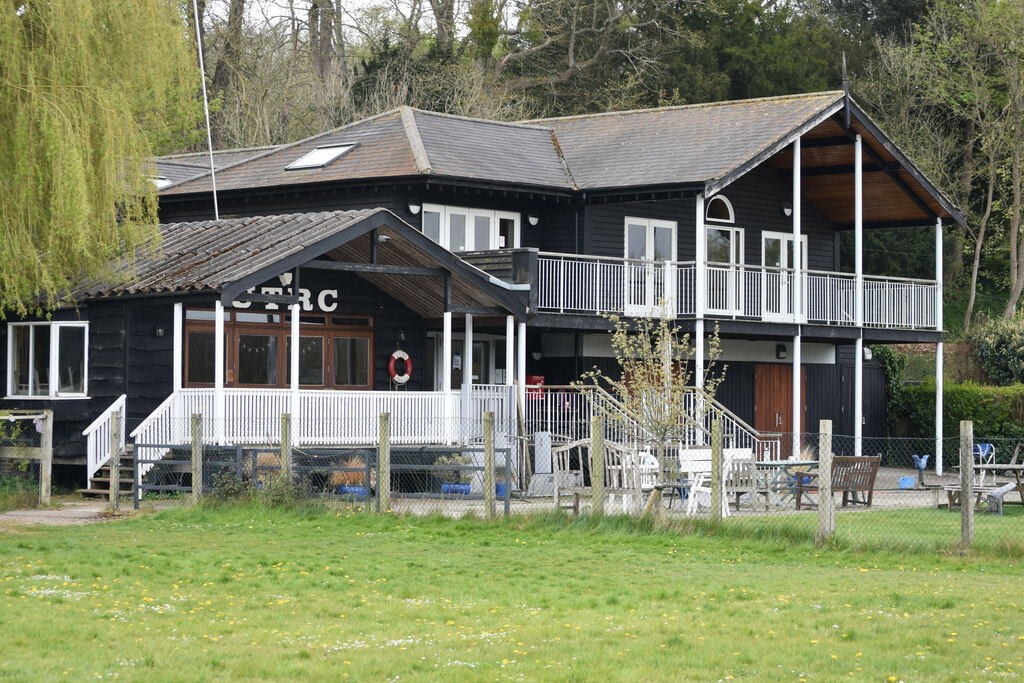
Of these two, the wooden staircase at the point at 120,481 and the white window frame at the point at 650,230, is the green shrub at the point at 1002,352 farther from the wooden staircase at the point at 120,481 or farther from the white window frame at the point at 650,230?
the wooden staircase at the point at 120,481

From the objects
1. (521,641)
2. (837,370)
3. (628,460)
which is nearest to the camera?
(521,641)

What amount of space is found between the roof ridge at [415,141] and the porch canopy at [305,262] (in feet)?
7.68

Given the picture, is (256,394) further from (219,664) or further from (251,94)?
(251,94)

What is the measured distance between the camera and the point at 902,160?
30375 mm

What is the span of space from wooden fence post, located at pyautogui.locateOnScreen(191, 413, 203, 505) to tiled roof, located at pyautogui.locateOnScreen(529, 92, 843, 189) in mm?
11682

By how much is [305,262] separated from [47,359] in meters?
5.31

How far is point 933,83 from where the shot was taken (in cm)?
4644

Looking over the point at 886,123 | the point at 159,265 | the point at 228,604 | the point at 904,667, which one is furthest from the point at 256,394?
the point at 886,123

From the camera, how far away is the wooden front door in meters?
32.7

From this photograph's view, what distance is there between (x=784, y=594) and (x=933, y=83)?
3737 centimetres

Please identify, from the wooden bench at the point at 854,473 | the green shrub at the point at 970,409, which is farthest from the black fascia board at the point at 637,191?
the green shrub at the point at 970,409

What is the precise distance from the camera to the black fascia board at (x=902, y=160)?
96.7 feet

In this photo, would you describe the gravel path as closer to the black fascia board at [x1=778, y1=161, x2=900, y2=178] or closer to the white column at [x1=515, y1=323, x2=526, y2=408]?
the white column at [x1=515, y1=323, x2=526, y2=408]

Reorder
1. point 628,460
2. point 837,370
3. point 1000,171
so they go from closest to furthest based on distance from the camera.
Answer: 1. point 628,460
2. point 837,370
3. point 1000,171
